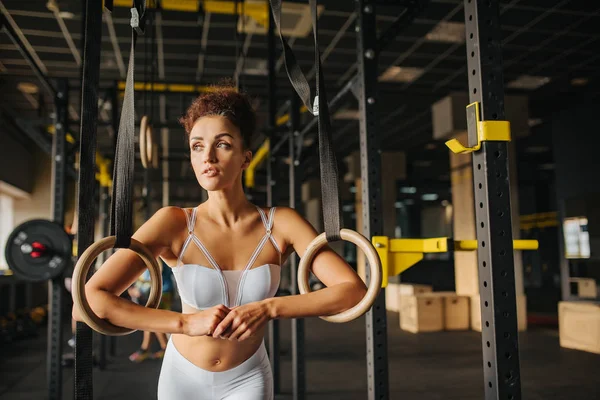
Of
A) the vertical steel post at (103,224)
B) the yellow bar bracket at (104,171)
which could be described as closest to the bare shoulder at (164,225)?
the vertical steel post at (103,224)

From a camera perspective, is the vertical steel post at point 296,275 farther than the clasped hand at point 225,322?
Yes

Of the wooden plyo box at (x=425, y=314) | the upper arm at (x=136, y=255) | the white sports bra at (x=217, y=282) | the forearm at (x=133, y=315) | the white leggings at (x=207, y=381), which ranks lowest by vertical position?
the wooden plyo box at (x=425, y=314)

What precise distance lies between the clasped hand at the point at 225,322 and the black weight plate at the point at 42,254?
235cm

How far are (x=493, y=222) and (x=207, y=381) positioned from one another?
36.4 inches

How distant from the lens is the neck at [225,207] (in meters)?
1.38

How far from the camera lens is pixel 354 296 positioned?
3.83 ft

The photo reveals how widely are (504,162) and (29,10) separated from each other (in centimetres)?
595

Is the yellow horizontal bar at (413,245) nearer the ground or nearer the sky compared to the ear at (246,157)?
nearer the ground

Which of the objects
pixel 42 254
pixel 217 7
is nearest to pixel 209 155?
pixel 42 254

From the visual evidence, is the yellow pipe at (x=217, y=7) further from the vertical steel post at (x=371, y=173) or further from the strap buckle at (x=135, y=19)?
the strap buckle at (x=135, y=19)

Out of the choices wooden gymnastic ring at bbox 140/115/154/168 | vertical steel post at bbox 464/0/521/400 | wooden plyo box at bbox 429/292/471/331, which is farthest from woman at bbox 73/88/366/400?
wooden plyo box at bbox 429/292/471/331

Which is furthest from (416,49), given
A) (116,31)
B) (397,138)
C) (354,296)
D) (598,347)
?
(354,296)

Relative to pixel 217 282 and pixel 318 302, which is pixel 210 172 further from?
pixel 318 302

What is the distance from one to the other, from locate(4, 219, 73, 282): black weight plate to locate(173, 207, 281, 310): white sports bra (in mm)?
2064
